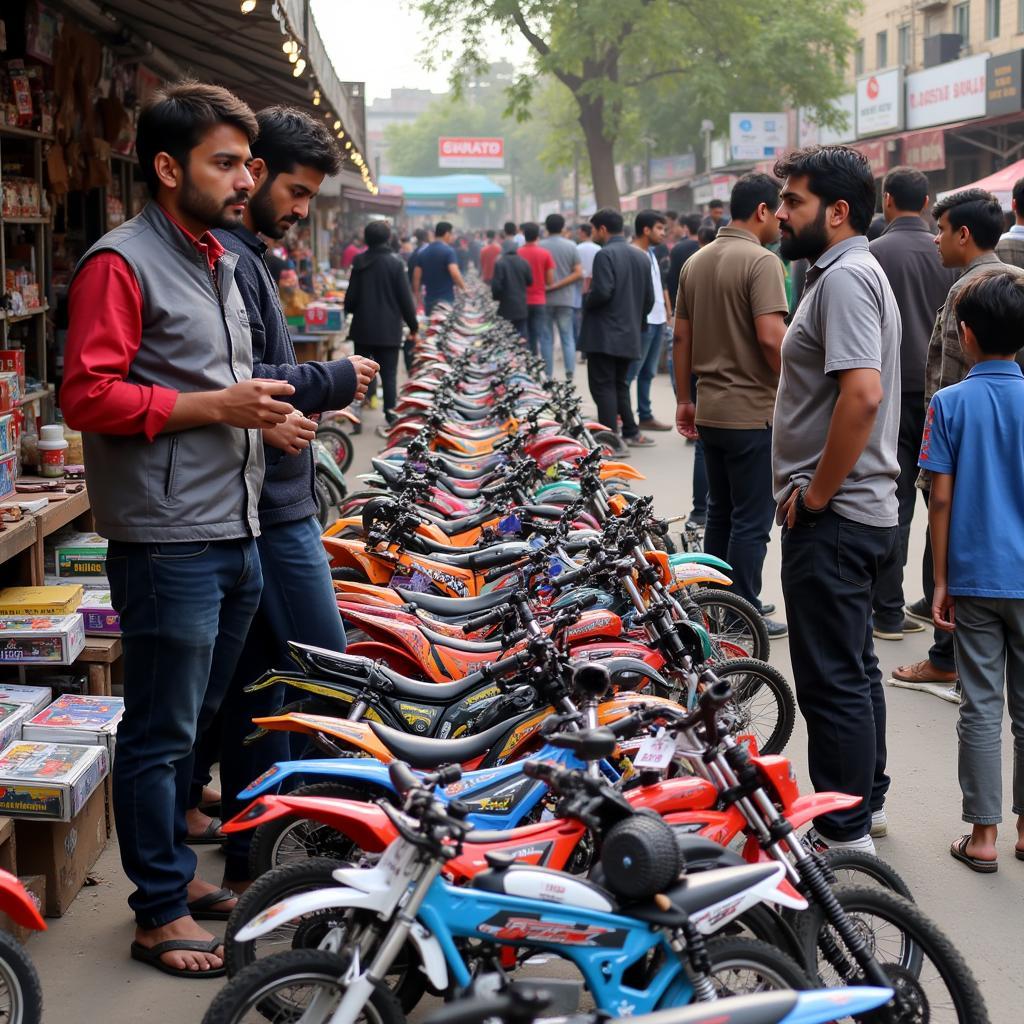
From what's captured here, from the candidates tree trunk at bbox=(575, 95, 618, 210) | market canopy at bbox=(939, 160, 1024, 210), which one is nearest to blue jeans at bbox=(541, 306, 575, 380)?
market canopy at bbox=(939, 160, 1024, 210)

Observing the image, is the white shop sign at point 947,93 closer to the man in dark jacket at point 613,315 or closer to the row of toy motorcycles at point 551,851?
the man in dark jacket at point 613,315

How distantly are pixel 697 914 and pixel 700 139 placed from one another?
1976 inches

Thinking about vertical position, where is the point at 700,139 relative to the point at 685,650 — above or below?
above

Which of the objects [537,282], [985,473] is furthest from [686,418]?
[537,282]

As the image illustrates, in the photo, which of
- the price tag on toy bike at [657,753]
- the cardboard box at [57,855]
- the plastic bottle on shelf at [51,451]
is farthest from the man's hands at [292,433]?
the plastic bottle on shelf at [51,451]

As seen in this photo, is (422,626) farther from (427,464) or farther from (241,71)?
(241,71)

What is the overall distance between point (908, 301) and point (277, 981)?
5353 mm

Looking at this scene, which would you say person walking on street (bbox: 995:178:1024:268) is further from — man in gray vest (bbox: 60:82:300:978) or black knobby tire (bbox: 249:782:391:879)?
black knobby tire (bbox: 249:782:391:879)

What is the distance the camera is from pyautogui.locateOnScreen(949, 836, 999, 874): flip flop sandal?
177 inches

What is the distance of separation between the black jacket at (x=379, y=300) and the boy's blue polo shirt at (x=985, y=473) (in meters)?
8.72

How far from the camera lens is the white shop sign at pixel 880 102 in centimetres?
3284

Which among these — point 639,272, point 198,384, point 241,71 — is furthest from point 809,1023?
point 639,272

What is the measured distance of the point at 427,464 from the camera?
7211 mm

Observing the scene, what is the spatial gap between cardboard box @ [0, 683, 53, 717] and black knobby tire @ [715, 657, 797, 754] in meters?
2.45
